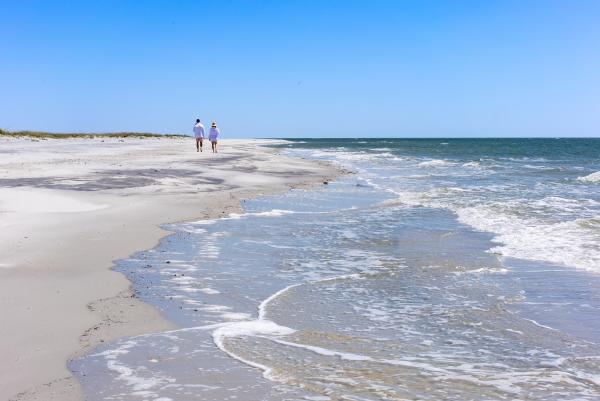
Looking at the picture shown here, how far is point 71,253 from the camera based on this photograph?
26.4 feet

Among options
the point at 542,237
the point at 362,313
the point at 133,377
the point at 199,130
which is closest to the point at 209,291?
the point at 362,313

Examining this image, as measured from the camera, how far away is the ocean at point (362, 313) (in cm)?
418

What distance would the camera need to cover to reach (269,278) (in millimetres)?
7293

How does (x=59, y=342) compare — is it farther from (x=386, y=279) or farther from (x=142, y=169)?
(x=142, y=169)

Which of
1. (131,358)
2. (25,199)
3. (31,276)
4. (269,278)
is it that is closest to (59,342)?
(131,358)

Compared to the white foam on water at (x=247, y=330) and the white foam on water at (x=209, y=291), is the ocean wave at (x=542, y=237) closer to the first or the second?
the white foam on water at (x=209, y=291)

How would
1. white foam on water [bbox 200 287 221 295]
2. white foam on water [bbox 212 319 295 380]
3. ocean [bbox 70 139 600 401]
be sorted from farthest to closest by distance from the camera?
1. white foam on water [bbox 200 287 221 295]
2. white foam on water [bbox 212 319 295 380]
3. ocean [bbox 70 139 600 401]

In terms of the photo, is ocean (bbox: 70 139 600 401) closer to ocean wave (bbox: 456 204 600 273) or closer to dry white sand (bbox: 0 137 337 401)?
ocean wave (bbox: 456 204 600 273)

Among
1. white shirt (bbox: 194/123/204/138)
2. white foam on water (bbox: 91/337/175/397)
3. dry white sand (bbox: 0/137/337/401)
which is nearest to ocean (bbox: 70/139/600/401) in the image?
white foam on water (bbox: 91/337/175/397)

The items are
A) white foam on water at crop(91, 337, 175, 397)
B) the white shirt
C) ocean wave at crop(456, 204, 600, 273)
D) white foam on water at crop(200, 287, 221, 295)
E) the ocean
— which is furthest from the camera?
the white shirt

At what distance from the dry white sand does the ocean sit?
26cm

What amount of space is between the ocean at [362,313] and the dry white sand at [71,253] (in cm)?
26

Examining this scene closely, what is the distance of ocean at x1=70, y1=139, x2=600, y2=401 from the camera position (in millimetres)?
4176

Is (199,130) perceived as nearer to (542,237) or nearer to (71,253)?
(542,237)
